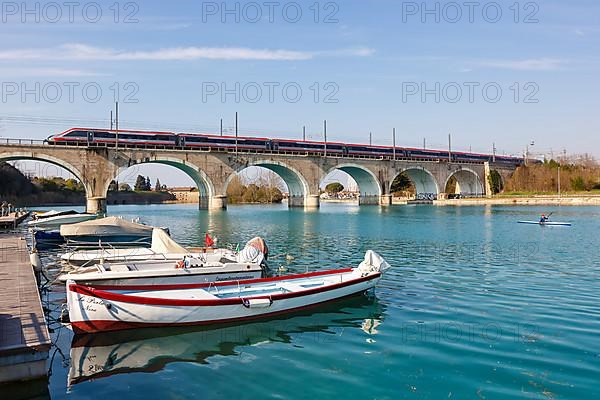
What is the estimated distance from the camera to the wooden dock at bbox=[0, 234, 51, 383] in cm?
708

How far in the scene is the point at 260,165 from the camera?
2498 inches

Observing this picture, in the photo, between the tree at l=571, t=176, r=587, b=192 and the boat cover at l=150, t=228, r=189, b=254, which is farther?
the tree at l=571, t=176, r=587, b=192

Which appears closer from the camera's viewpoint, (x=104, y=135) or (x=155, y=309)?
(x=155, y=309)

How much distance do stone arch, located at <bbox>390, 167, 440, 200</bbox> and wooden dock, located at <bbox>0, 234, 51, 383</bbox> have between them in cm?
7028

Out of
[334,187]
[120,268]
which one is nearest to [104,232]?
[120,268]

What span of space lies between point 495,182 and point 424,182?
13143 mm

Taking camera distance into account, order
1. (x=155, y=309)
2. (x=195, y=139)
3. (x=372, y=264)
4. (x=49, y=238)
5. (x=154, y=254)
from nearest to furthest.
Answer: (x=155, y=309)
(x=372, y=264)
(x=154, y=254)
(x=49, y=238)
(x=195, y=139)

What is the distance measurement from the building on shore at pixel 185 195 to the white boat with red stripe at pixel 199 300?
104m

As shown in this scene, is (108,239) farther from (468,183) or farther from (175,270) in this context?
(468,183)

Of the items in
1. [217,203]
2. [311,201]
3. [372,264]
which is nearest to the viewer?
[372,264]

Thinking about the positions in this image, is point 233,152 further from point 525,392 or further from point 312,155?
point 525,392

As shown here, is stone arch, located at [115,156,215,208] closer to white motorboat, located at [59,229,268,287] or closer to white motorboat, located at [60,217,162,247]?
white motorboat, located at [60,217,162,247]

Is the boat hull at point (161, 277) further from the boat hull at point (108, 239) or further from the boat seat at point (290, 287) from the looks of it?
the boat hull at point (108, 239)

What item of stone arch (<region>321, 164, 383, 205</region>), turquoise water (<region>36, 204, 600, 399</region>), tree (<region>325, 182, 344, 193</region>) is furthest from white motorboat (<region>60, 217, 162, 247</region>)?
tree (<region>325, 182, 344, 193</region>)
